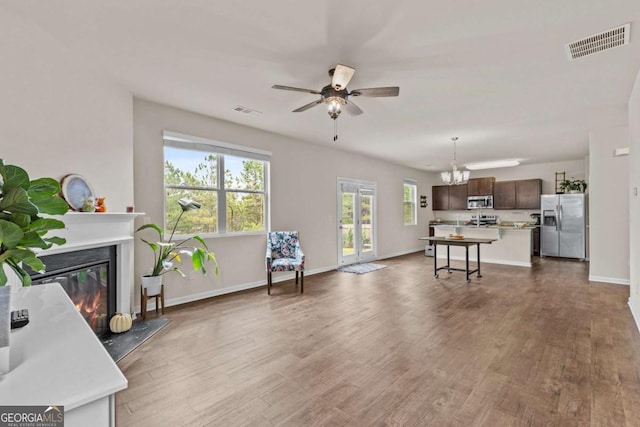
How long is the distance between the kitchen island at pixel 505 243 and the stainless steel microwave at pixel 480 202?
2304 mm

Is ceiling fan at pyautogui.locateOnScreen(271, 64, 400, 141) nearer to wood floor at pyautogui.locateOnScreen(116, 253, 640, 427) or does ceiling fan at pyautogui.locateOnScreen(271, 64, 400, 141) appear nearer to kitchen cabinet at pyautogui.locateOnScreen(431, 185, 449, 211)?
wood floor at pyautogui.locateOnScreen(116, 253, 640, 427)

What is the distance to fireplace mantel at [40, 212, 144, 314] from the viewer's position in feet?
8.32

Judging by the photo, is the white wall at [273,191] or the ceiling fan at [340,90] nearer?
the ceiling fan at [340,90]

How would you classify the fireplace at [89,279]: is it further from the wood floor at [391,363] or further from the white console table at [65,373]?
the white console table at [65,373]

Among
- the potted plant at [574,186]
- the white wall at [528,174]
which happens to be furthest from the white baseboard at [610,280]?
the white wall at [528,174]

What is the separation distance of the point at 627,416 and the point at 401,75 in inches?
124

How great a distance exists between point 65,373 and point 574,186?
10.1 meters

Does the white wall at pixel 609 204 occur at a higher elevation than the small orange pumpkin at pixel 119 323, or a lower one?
higher

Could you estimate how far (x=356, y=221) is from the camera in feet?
23.8

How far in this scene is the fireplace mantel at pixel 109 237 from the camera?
254cm

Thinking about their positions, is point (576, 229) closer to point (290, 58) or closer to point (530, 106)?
point (530, 106)

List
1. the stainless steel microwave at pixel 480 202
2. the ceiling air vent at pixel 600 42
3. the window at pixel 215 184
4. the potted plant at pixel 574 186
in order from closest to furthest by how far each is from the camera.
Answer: the ceiling air vent at pixel 600 42, the window at pixel 215 184, the potted plant at pixel 574 186, the stainless steel microwave at pixel 480 202

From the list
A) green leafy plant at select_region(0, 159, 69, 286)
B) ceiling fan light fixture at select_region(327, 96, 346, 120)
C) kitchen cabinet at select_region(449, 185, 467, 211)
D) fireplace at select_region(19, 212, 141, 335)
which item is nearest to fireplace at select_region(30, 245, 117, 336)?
fireplace at select_region(19, 212, 141, 335)

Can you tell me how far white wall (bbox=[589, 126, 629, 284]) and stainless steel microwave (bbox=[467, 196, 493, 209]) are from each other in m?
4.11
